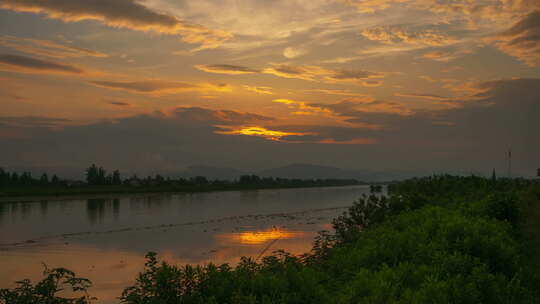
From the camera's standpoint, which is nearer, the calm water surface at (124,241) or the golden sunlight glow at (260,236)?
the calm water surface at (124,241)

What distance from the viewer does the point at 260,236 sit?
105ft

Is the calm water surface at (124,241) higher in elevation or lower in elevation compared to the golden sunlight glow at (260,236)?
higher

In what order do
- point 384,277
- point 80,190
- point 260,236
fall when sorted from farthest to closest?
point 80,190
point 260,236
point 384,277

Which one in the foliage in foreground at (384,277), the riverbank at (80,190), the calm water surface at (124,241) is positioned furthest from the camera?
the riverbank at (80,190)

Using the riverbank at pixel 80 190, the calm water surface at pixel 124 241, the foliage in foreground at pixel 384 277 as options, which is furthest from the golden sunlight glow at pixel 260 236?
the riverbank at pixel 80 190

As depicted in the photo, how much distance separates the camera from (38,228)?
36062 millimetres

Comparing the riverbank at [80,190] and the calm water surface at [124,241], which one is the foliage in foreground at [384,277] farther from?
the riverbank at [80,190]

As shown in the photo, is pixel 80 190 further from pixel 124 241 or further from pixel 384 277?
pixel 384 277

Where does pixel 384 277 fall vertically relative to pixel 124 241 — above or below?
above

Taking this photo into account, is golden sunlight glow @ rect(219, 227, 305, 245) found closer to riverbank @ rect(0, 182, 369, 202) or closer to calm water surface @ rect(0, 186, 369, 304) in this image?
calm water surface @ rect(0, 186, 369, 304)

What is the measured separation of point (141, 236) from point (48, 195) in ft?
195

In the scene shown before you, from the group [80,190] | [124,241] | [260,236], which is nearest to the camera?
[124,241]

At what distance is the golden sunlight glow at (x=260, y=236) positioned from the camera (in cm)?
2975

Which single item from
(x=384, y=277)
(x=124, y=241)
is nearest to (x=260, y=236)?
(x=124, y=241)
